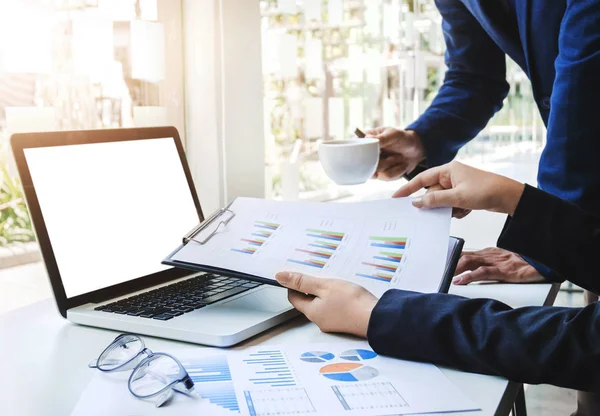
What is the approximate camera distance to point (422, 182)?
103 centimetres

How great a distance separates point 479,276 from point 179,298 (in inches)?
20.4

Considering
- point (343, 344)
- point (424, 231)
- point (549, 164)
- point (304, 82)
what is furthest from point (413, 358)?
point (304, 82)

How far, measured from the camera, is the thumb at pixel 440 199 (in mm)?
948

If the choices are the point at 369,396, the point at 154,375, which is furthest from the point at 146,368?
the point at 369,396

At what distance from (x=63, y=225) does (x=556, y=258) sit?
0.73 meters

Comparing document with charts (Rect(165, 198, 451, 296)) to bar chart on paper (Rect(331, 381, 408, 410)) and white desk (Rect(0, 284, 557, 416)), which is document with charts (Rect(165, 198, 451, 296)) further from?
bar chart on paper (Rect(331, 381, 408, 410))

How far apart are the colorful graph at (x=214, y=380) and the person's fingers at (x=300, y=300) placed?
15 cm

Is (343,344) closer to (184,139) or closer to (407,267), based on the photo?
(407,267)

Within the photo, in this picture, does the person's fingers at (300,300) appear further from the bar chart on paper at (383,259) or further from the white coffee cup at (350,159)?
the white coffee cup at (350,159)

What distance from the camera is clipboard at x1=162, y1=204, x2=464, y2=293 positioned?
36.7 inches

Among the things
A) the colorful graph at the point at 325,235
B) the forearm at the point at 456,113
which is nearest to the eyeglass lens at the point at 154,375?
the colorful graph at the point at 325,235

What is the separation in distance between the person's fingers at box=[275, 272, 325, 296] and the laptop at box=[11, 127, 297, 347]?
0.05 metres

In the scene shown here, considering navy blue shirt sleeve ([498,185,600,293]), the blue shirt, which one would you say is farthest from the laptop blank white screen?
the blue shirt

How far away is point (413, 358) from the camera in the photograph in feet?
2.53
